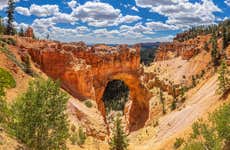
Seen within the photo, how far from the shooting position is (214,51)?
77.6 m

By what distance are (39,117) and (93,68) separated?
46.7 m

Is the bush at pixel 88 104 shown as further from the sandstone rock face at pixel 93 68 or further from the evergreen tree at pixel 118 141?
the evergreen tree at pixel 118 141

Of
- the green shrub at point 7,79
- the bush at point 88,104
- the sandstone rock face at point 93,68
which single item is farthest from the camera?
the sandstone rock face at point 93,68

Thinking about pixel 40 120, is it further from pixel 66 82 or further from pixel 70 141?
pixel 66 82

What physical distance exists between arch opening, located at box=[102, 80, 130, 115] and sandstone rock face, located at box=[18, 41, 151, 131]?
98.3ft

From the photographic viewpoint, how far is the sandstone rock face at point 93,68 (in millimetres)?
55125

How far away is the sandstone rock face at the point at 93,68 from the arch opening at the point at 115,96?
2996cm

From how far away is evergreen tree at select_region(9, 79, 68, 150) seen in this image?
23250 millimetres

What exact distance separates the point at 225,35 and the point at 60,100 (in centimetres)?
6670

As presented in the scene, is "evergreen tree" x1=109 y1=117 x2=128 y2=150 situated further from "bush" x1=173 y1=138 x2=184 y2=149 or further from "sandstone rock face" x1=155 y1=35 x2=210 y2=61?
"sandstone rock face" x1=155 y1=35 x2=210 y2=61

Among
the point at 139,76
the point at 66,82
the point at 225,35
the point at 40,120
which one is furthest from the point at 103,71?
the point at 40,120

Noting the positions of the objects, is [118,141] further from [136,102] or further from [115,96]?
[115,96]

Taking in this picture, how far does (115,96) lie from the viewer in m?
134

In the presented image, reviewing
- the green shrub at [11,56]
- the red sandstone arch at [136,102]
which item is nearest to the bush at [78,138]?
the green shrub at [11,56]
